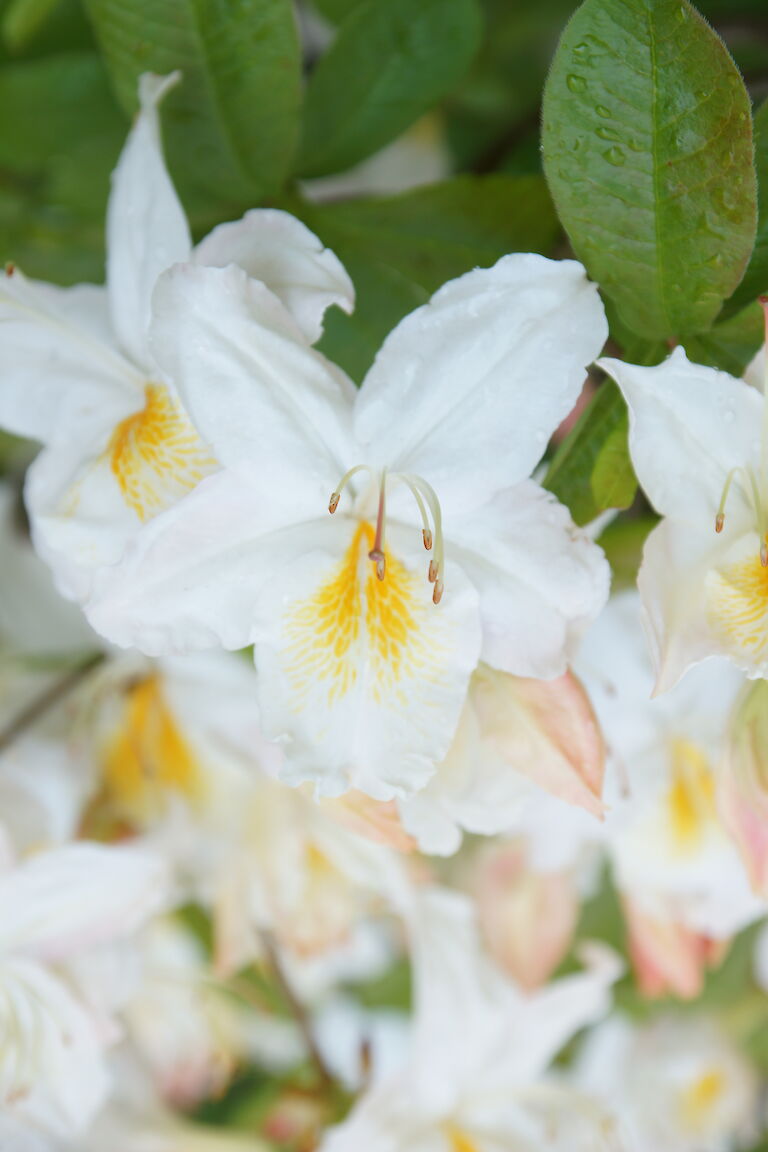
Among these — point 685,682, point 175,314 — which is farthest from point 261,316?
point 685,682

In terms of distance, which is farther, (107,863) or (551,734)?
(107,863)

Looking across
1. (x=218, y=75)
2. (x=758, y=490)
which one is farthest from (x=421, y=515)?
(x=218, y=75)

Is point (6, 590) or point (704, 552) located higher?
point (704, 552)

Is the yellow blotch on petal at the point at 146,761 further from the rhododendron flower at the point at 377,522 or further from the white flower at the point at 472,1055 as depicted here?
the rhododendron flower at the point at 377,522

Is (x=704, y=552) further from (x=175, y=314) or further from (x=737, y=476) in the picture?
(x=175, y=314)

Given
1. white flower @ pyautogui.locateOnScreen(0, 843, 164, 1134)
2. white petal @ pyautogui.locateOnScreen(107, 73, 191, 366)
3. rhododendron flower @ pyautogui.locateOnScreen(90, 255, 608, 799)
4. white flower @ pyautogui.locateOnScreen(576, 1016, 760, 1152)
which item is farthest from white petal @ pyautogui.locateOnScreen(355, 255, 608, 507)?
white flower @ pyautogui.locateOnScreen(576, 1016, 760, 1152)

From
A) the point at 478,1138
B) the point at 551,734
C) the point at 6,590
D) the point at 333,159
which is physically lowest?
the point at 478,1138
